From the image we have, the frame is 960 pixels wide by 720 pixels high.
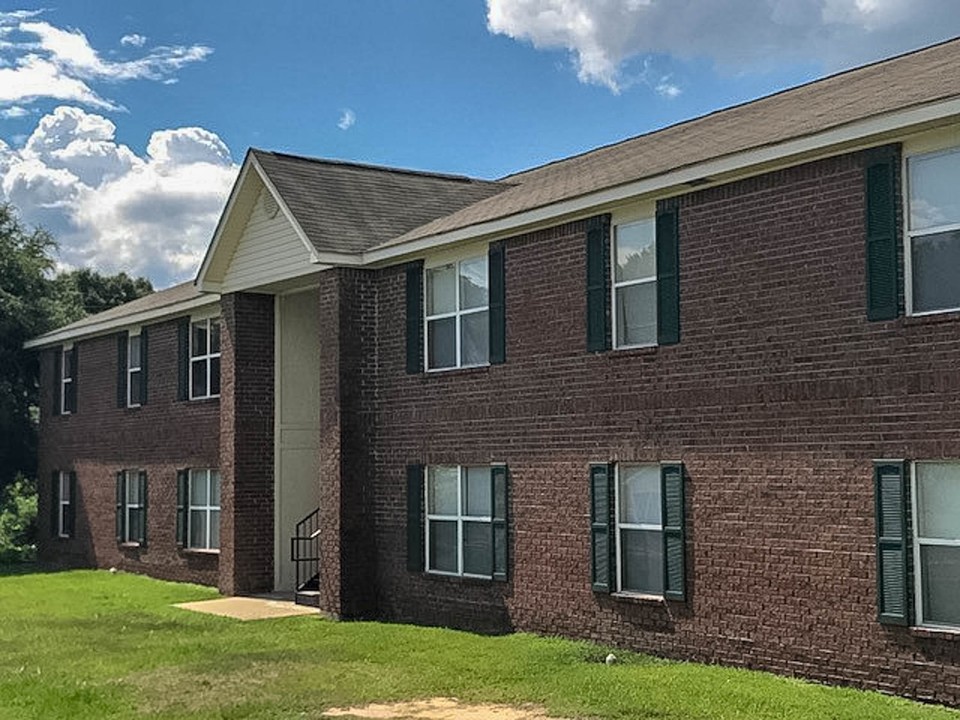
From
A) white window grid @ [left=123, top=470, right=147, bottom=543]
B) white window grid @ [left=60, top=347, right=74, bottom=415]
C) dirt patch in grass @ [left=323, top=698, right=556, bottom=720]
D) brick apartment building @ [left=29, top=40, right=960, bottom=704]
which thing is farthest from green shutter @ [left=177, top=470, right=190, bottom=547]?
dirt patch in grass @ [left=323, top=698, right=556, bottom=720]

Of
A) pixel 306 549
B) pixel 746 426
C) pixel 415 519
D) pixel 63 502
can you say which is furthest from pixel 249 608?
pixel 63 502

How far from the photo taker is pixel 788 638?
40.5 ft

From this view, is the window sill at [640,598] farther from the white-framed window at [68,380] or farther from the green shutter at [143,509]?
the white-framed window at [68,380]

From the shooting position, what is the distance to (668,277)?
13.8 meters

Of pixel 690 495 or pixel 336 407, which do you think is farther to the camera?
pixel 336 407

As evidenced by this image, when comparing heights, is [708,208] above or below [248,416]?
above

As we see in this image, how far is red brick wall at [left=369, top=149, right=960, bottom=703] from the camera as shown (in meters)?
11.5

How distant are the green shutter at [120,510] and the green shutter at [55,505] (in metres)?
3.99

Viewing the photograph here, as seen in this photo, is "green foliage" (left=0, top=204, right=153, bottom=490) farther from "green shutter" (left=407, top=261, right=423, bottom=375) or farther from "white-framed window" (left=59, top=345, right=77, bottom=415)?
"green shutter" (left=407, top=261, right=423, bottom=375)

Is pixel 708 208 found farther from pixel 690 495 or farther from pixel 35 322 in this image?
pixel 35 322

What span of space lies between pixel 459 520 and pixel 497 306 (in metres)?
2.95

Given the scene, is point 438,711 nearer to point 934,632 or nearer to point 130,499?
point 934,632

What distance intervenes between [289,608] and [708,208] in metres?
9.83

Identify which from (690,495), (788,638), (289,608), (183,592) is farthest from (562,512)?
(183,592)
